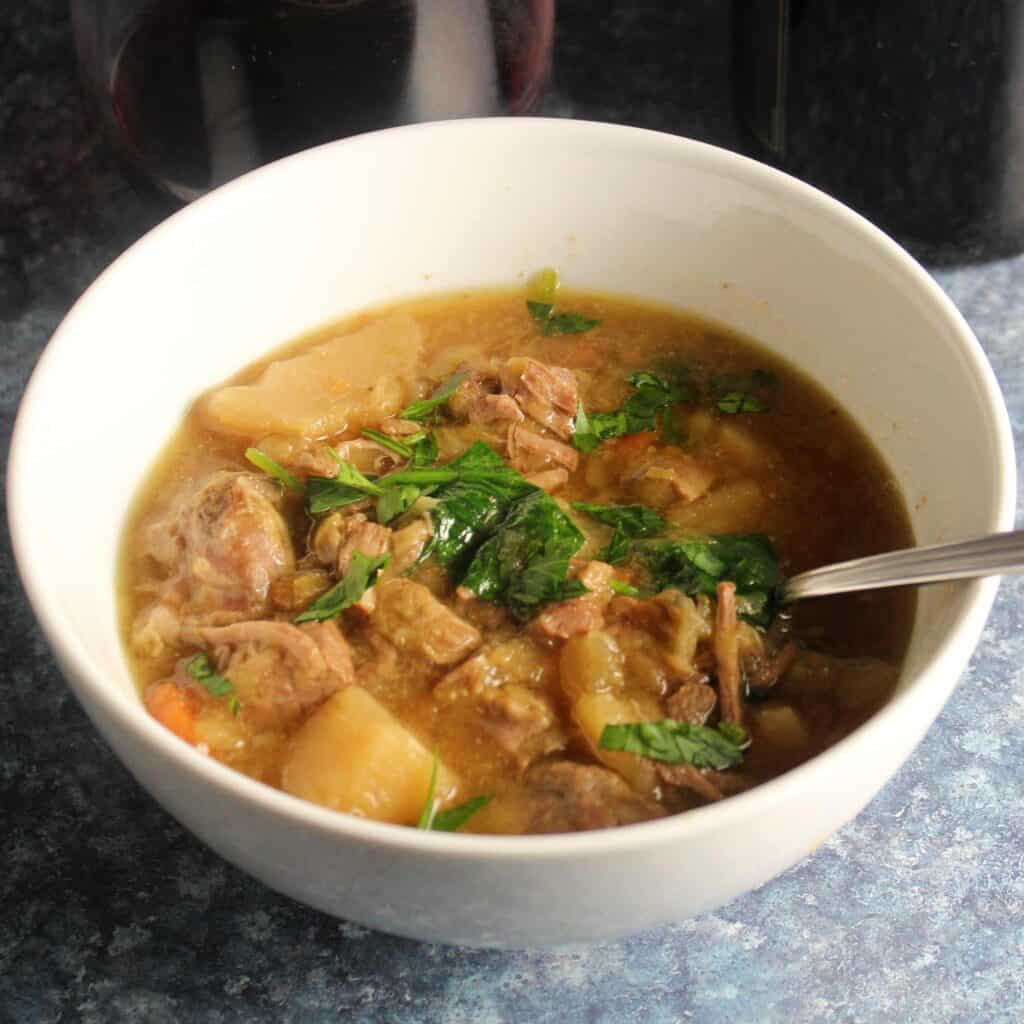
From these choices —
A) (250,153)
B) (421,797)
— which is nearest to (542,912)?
(421,797)

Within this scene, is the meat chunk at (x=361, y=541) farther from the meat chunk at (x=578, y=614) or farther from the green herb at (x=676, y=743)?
the green herb at (x=676, y=743)

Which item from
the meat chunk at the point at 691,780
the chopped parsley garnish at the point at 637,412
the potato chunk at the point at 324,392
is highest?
the potato chunk at the point at 324,392

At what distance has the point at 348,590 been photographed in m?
2.80

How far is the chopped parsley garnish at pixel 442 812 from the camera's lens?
2465 millimetres

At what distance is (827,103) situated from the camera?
3768 millimetres

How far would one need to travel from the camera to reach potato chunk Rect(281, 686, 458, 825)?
2455 mm

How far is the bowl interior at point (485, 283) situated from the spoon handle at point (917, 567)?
0.09 metres

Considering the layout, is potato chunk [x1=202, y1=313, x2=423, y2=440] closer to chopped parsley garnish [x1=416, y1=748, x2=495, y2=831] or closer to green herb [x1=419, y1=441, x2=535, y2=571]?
green herb [x1=419, y1=441, x2=535, y2=571]

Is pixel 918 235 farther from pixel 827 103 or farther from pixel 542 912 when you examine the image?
pixel 542 912

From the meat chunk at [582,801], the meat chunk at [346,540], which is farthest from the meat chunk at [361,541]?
the meat chunk at [582,801]

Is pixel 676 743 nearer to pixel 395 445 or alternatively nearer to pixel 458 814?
pixel 458 814

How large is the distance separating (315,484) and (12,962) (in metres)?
1.06

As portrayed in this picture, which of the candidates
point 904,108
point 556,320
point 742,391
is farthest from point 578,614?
point 904,108

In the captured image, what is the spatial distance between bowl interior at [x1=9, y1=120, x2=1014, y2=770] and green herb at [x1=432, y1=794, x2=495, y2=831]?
59 centimetres
